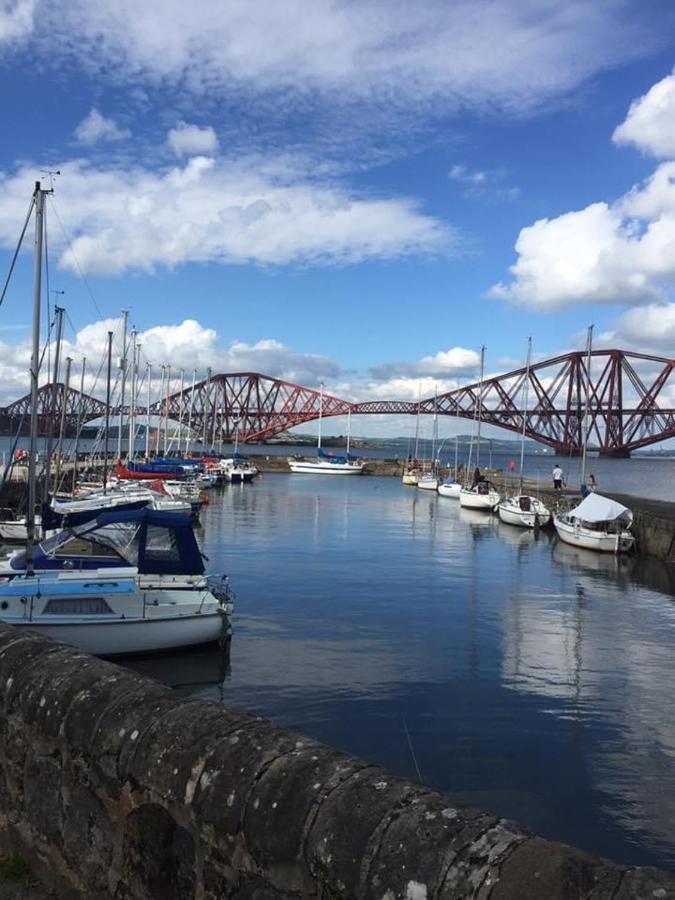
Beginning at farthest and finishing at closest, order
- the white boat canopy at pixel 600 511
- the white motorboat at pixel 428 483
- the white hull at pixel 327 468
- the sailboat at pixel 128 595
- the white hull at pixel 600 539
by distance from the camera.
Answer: the white hull at pixel 327 468, the white motorboat at pixel 428 483, the white boat canopy at pixel 600 511, the white hull at pixel 600 539, the sailboat at pixel 128 595

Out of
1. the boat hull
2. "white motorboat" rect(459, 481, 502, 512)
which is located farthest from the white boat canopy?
the boat hull

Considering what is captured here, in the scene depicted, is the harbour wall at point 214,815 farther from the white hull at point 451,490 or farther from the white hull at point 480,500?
the white hull at point 451,490

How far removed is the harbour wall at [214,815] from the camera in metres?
2.62

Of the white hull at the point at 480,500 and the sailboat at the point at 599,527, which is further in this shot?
the white hull at the point at 480,500

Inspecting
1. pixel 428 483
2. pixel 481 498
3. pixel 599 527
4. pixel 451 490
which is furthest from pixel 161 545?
pixel 428 483

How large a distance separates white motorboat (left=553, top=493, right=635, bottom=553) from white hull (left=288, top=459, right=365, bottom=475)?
6661 centimetres

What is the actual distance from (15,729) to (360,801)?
235 centimetres

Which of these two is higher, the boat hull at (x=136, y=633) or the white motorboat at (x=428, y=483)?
the white motorboat at (x=428, y=483)

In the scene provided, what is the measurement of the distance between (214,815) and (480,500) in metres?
54.3

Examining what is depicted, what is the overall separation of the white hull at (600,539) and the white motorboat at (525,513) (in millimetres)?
7044

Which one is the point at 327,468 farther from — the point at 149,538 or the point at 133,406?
the point at 149,538

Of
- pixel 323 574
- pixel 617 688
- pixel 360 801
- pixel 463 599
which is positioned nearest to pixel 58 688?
pixel 360 801

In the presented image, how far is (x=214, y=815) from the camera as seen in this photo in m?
3.22

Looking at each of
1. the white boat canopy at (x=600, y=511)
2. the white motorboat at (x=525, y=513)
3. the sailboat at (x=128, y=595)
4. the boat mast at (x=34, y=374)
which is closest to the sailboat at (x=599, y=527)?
the white boat canopy at (x=600, y=511)
